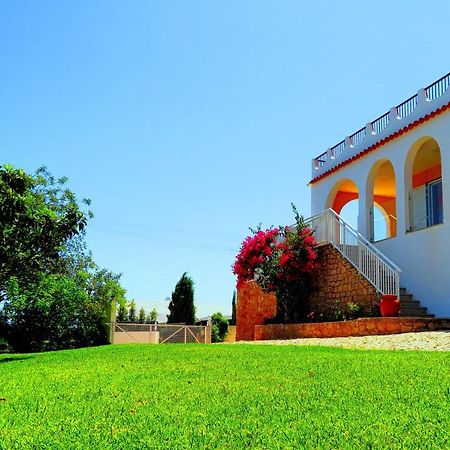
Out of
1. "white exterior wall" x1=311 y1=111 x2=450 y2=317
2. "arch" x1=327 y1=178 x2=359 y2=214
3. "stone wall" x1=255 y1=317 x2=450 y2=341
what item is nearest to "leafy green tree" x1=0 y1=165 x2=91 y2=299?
Result: "stone wall" x1=255 y1=317 x2=450 y2=341

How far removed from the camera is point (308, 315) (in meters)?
15.1

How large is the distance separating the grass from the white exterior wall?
6.66 metres

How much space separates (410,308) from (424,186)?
449 centimetres

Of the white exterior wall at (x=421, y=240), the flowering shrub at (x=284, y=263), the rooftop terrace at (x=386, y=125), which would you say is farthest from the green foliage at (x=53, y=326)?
the white exterior wall at (x=421, y=240)

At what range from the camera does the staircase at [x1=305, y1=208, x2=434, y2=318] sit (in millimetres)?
13055

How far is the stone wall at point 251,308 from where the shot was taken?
1878cm

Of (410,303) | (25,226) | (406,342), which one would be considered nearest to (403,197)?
(410,303)

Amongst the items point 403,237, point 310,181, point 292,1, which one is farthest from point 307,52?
point 310,181

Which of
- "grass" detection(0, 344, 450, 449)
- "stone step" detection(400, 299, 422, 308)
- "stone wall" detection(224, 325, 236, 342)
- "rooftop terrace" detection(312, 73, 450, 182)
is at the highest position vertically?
"rooftop terrace" detection(312, 73, 450, 182)

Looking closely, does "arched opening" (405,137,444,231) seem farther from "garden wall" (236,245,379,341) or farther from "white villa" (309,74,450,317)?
"garden wall" (236,245,379,341)

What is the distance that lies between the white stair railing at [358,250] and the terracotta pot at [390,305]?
0.59 meters

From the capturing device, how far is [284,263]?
15367 millimetres

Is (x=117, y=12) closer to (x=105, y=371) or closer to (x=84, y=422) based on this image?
(x=105, y=371)

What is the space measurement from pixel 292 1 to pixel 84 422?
10713 mm
